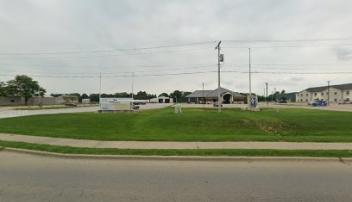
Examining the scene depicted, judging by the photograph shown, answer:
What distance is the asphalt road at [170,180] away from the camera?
509cm

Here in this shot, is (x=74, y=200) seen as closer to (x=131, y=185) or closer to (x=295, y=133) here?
(x=131, y=185)

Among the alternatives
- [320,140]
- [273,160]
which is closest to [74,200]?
[273,160]

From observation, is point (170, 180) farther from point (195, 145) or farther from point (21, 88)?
point (21, 88)

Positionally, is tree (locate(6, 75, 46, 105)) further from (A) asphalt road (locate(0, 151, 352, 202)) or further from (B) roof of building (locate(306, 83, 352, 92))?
(B) roof of building (locate(306, 83, 352, 92))

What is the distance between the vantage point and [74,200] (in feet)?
15.9

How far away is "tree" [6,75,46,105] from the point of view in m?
83.4

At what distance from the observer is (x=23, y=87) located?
85.8 metres

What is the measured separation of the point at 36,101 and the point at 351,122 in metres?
96.9

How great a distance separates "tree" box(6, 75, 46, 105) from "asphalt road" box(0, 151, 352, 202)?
87.2 m

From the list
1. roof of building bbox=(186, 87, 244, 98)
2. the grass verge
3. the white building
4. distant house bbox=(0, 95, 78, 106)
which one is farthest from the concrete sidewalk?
the white building

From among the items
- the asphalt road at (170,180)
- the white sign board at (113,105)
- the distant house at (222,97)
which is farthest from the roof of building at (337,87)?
the asphalt road at (170,180)

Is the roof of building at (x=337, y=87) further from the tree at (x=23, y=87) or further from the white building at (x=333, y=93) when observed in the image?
the tree at (x=23, y=87)

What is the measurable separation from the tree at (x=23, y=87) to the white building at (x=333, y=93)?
103m

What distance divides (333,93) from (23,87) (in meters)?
120
